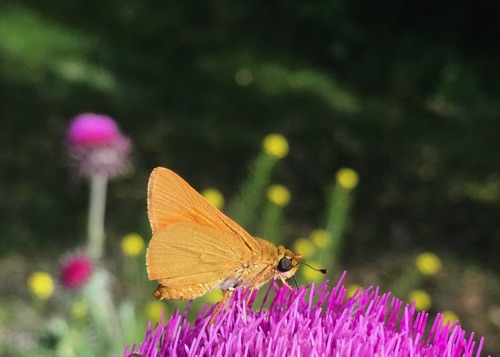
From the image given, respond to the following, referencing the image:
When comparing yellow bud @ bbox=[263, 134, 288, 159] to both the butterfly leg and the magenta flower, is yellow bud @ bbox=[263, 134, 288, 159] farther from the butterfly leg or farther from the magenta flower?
the butterfly leg

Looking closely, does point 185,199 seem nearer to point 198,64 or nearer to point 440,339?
point 440,339

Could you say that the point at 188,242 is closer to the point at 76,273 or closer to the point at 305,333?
the point at 305,333

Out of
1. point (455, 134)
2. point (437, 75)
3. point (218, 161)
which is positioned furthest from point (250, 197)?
point (437, 75)

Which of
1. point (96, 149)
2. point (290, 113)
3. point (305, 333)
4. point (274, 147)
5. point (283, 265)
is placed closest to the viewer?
point (305, 333)

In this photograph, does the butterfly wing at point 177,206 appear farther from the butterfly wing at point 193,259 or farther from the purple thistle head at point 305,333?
the purple thistle head at point 305,333

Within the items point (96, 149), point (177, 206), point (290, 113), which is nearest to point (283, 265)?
point (177, 206)

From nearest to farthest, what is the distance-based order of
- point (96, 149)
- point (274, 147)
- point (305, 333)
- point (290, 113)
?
1. point (305, 333)
2. point (96, 149)
3. point (274, 147)
4. point (290, 113)

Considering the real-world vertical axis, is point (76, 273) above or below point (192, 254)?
above
